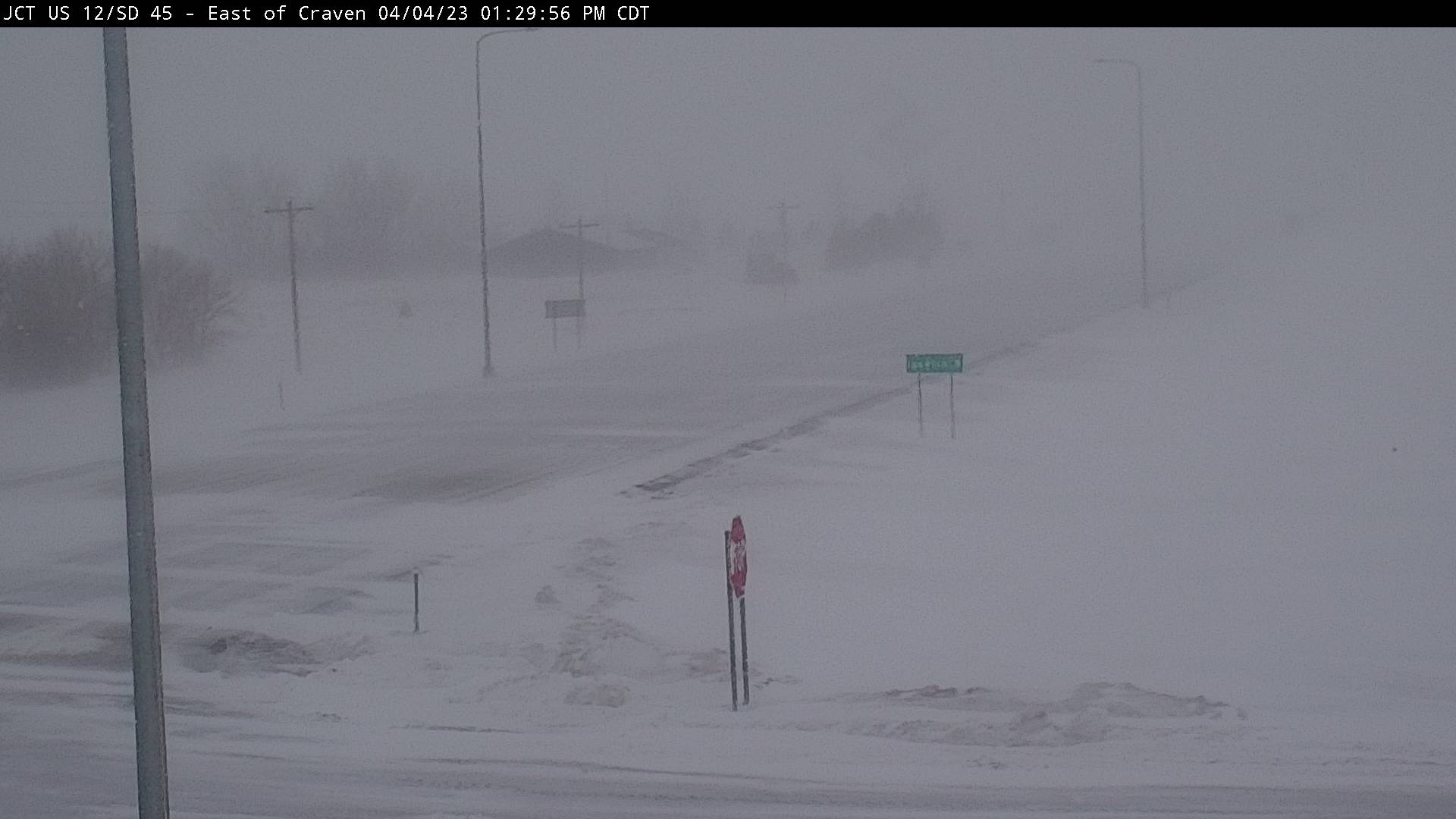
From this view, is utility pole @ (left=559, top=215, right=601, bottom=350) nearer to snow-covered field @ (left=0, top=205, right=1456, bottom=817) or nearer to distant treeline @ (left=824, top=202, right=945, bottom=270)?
snow-covered field @ (left=0, top=205, right=1456, bottom=817)

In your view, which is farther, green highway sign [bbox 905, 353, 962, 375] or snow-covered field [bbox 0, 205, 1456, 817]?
green highway sign [bbox 905, 353, 962, 375]

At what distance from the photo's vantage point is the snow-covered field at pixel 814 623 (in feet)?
33.5

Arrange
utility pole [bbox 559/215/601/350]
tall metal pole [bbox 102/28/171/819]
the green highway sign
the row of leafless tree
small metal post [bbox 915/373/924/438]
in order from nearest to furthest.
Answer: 1. tall metal pole [bbox 102/28/171/819]
2. the green highway sign
3. small metal post [bbox 915/373/924/438]
4. the row of leafless tree
5. utility pole [bbox 559/215/601/350]

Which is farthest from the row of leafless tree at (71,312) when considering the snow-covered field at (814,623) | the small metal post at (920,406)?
the small metal post at (920,406)

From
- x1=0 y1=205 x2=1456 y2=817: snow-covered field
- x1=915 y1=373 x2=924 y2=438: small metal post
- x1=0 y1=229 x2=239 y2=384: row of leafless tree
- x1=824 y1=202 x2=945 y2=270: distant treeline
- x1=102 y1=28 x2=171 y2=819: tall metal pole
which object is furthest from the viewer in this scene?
x1=824 y1=202 x2=945 y2=270: distant treeline

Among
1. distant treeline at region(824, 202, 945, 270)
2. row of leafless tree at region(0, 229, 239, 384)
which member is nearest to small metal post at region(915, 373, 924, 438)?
row of leafless tree at region(0, 229, 239, 384)

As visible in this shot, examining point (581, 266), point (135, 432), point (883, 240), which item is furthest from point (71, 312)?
point (883, 240)

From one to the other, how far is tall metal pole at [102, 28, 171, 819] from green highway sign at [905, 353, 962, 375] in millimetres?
18726

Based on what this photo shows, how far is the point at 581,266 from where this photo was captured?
5991 cm

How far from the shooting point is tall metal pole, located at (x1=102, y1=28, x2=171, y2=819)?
7.30m

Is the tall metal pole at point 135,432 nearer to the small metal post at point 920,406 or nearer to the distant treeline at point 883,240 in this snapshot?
the small metal post at point 920,406

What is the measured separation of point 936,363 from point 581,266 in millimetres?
35538

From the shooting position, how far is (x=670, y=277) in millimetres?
88875

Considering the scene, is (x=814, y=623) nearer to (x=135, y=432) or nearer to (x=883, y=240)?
(x=135, y=432)
